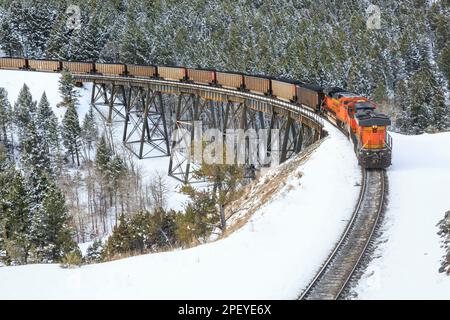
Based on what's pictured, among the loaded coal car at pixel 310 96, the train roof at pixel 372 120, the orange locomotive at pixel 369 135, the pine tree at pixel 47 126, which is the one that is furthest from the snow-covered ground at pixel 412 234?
the pine tree at pixel 47 126

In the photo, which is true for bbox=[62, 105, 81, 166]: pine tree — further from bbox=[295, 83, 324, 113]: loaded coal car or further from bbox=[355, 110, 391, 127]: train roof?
bbox=[355, 110, 391, 127]: train roof

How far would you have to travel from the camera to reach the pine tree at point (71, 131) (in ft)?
175

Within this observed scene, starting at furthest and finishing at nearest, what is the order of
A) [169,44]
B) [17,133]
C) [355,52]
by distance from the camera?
[169,44] < [355,52] < [17,133]

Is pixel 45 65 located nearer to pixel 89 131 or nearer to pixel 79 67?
pixel 79 67

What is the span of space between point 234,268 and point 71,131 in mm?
42851

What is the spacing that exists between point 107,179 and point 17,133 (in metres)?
11.8

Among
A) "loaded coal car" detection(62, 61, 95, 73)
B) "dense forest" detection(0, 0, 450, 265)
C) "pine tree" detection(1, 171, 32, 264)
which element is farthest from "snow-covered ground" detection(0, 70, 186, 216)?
"pine tree" detection(1, 171, 32, 264)

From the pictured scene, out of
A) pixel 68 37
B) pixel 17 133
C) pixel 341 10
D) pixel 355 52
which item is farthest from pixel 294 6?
pixel 17 133

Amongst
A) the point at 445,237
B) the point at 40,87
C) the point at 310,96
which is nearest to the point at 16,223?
the point at 310,96

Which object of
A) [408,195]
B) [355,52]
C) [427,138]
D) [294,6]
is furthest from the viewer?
[294,6]

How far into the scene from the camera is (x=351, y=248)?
14.3 metres

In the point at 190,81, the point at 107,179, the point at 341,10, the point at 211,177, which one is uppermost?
the point at 341,10
